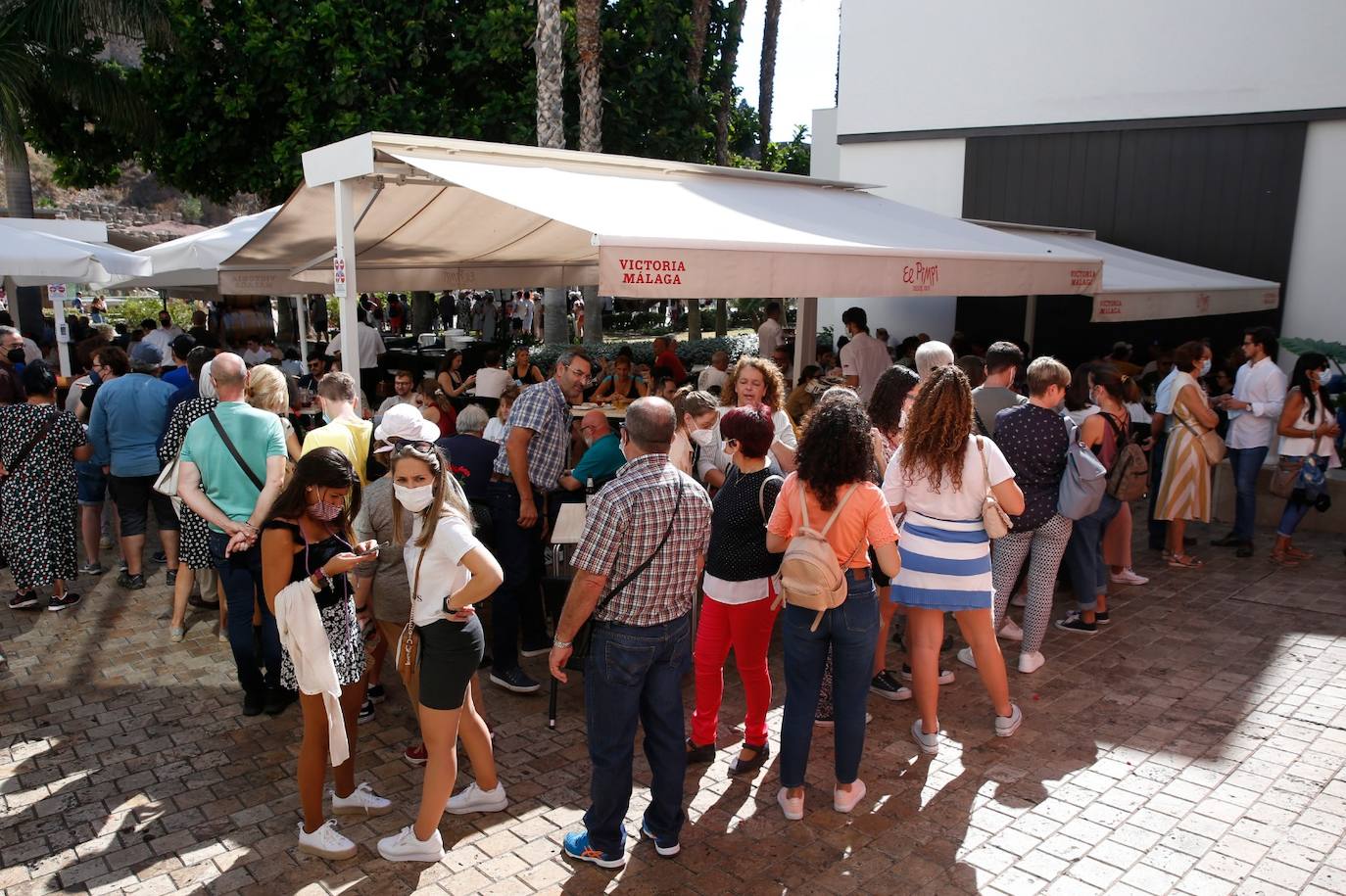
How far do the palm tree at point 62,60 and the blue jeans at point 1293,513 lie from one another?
17.6m

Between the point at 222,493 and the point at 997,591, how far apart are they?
424cm

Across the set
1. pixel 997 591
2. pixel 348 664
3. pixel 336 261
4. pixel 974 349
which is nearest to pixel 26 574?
pixel 336 261

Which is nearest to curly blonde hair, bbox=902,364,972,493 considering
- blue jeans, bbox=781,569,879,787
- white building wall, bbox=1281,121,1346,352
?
blue jeans, bbox=781,569,879,787

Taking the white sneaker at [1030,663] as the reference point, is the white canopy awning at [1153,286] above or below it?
above

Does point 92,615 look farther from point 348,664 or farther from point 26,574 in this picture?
point 348,664

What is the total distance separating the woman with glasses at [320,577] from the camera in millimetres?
3395

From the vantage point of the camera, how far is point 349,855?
143 inches

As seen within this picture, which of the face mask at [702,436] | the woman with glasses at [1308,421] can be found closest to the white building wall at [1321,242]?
the woman with glasses at [1308,421]

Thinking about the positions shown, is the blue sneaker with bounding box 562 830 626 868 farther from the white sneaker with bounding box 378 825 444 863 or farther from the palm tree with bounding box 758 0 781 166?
the palm tree with bounding box 758 0 781 166

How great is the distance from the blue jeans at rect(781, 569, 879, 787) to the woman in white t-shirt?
1225mm

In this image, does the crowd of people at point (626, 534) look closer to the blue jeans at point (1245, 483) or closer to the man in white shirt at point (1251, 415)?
the man in white shirt at point (1251, 415)

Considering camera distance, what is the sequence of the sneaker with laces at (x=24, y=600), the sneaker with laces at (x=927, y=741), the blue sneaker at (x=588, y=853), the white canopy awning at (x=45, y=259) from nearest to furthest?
the blue sneaker at (x=588, y=853) → the sneaker with laces at (x=927, y=741) → the sneaker with laces at (x=24, y=600) → the white canopy awning at (x=45, y=259)

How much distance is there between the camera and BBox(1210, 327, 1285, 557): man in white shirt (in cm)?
734

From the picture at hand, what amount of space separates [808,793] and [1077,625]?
110 inches
